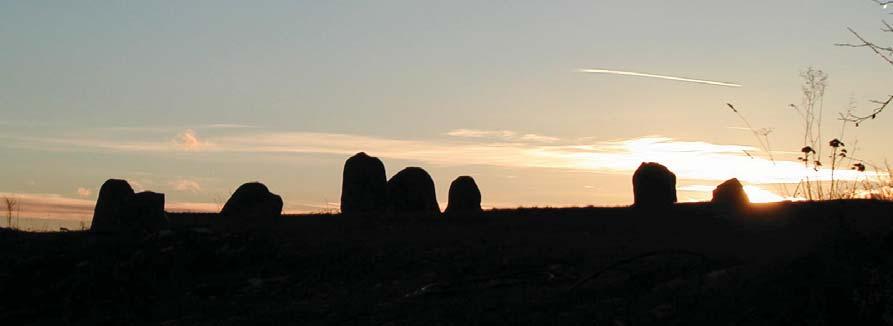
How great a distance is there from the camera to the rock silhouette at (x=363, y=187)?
3181 cm

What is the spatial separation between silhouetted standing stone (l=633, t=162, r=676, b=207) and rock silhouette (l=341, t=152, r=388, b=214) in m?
8.43

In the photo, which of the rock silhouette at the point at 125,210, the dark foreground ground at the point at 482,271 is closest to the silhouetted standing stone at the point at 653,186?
the dark foreground ground at the point at 482,271

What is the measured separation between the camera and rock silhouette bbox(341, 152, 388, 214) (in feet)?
104

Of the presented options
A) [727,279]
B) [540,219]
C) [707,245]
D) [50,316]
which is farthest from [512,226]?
[727,279]

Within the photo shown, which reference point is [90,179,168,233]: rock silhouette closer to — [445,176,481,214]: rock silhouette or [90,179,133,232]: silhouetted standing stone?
[90,179,133,232]: silhouetted standing stone

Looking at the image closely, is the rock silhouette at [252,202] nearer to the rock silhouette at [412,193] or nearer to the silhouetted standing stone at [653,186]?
the rock silhouette at [412,193]

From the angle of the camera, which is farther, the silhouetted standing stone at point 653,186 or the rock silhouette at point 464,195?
the rock silhouette at point 464,195

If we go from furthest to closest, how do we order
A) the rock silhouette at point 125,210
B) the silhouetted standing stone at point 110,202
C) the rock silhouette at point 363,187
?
the rock silhouette at point 363,187 → the silhouetted standing stone at point 110,202 → the rock silhouette at point 125,210

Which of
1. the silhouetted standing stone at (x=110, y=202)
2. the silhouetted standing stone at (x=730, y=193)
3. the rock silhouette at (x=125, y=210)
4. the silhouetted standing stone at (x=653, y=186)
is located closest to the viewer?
the rock silhouette at (x=125, y=210)

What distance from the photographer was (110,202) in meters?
27.3

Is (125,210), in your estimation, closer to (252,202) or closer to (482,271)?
(252,202)

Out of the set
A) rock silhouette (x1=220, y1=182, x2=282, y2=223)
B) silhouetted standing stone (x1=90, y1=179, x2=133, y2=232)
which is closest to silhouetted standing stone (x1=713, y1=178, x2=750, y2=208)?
rock silhouette (x1=220, y1=182, x2=282, y2=223)

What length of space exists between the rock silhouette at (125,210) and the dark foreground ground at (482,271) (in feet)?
6.36

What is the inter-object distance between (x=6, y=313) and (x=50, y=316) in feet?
3.37
